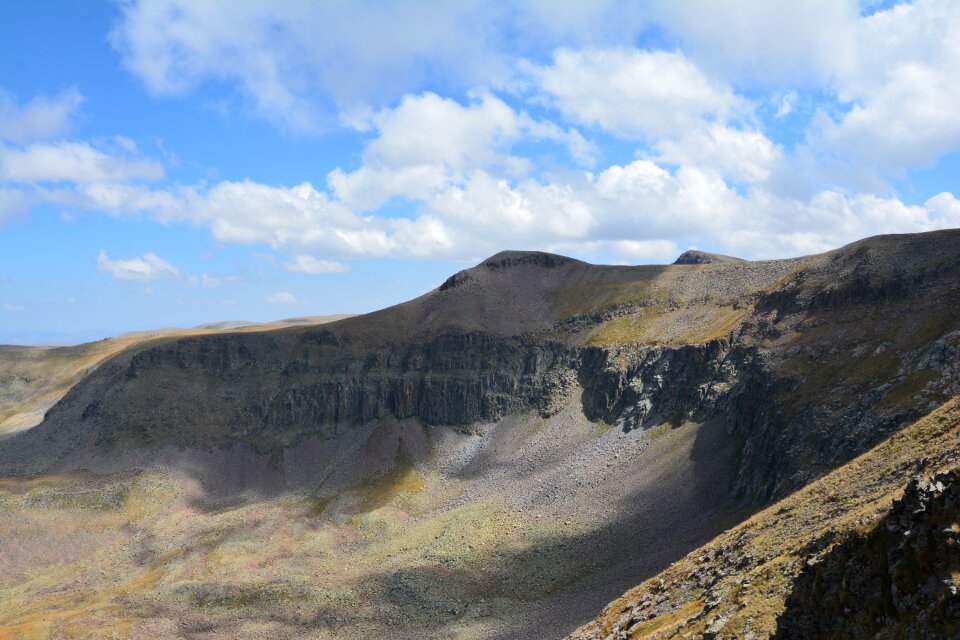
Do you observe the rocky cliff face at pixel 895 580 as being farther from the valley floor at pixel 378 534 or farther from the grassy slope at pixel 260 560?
the grassy slope at pixel 260 560

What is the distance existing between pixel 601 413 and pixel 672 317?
1008 inches

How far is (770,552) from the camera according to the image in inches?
1443

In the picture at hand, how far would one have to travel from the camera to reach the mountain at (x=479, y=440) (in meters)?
79.1

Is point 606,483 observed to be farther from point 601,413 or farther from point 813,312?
point 813,312

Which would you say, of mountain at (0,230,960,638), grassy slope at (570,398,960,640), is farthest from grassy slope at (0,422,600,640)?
grassy slope at (570,398,960,640)

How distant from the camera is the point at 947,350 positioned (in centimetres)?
→ 7144

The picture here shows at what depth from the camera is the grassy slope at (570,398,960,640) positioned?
30406 mm

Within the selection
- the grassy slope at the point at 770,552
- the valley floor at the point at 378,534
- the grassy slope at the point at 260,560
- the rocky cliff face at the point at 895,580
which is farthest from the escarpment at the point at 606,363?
the rocky cliff face at the point at 895,580

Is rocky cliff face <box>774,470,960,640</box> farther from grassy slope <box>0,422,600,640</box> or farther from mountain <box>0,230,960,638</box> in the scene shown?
grassy slope <box>0,422,600,640</box>

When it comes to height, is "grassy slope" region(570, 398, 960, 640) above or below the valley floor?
above

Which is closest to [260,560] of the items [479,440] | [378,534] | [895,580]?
[378,534]

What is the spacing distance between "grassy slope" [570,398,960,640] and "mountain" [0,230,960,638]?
1.53 meters

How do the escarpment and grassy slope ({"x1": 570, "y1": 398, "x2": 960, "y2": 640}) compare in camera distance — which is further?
the escarpment

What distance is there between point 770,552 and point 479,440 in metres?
101
